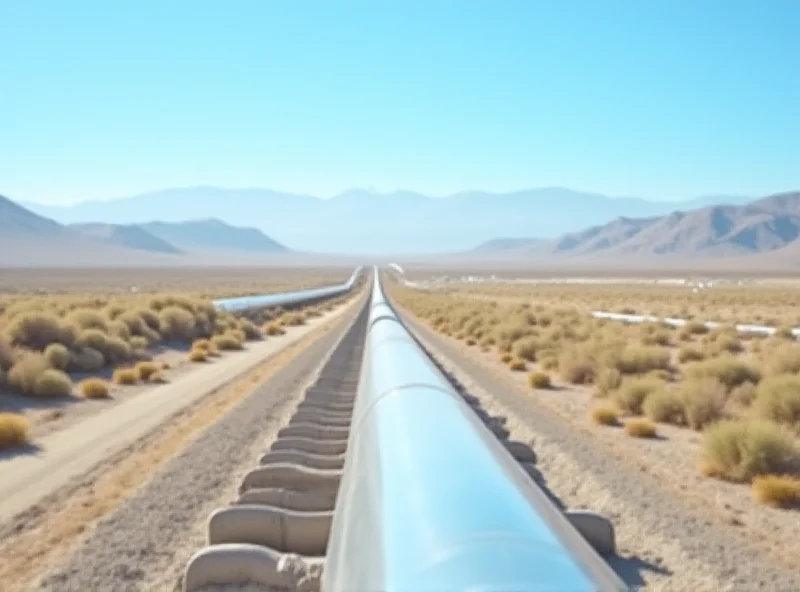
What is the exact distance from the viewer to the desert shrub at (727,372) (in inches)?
720

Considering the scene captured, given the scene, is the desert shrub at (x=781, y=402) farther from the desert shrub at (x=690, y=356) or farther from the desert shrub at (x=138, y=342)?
the desert shrub at (x=138, y=342)

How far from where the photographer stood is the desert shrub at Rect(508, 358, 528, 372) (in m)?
23.9

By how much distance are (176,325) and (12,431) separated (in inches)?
810

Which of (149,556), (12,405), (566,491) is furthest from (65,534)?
(12,405)

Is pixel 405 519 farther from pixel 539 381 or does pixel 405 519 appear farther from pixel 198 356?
pixel 198 356

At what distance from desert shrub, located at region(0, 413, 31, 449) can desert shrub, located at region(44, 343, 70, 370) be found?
8.44 metres

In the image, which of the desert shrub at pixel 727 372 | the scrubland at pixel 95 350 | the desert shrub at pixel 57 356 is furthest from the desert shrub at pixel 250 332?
the desert shrub at pixel 727 372

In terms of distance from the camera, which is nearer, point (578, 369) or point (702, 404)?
point (702, 404)

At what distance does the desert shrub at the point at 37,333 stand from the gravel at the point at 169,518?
35.6ft

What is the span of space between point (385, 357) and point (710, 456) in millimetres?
4385

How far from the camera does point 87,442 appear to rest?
45.4ft

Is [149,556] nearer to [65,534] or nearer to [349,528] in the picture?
[65,534]

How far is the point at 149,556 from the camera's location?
26.2 ft

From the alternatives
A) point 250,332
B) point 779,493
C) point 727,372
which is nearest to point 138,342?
point 250,332
